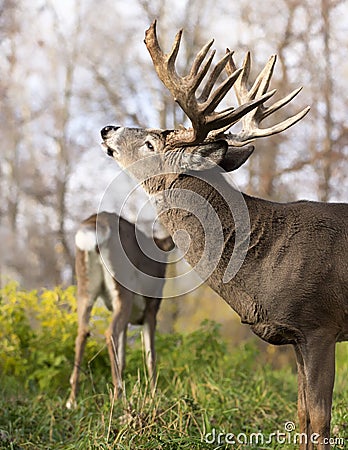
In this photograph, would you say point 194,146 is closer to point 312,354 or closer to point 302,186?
point 312,354

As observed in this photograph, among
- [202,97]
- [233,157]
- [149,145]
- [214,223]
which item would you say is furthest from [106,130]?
[214,223]

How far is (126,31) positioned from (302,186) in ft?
17.5

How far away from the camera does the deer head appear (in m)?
4.01

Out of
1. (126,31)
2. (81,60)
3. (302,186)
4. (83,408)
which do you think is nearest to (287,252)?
(83,408)

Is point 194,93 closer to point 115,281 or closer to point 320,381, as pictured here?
point 320,381

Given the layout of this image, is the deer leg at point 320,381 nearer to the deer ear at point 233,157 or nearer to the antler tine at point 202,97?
the deer ear at point 233,157

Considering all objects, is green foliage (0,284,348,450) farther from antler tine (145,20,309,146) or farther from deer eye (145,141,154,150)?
antler tine (145,20,309,146)

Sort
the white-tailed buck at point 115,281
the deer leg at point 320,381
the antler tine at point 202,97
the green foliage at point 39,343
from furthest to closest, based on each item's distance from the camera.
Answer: the green foliage at point 39,343, the white-tailed buck at point 115,281, the antler tine at point 202,97, the deer leg at point 320,381

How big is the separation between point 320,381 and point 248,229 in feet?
3.33

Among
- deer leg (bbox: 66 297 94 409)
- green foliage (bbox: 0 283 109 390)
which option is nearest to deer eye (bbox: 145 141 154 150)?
deer leg (bbox: 66 297 94 409)

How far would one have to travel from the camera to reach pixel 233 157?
434 centimetres

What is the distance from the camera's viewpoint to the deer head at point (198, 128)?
4.01 meters

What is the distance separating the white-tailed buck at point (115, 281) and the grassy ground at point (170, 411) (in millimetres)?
486

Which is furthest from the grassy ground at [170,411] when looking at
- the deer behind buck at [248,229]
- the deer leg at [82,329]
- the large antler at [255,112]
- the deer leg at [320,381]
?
the large antler at [255,112]
